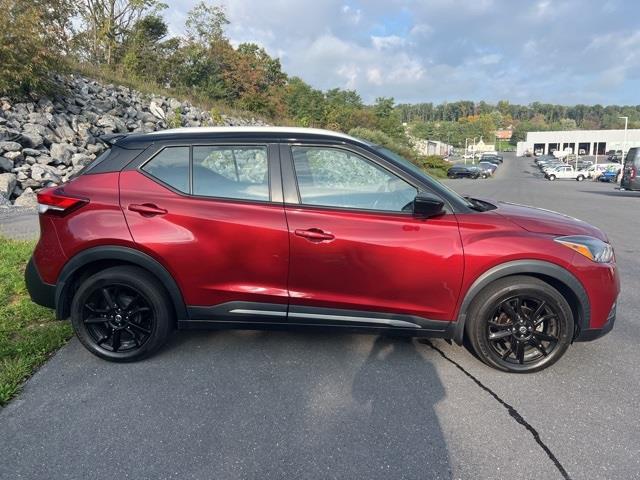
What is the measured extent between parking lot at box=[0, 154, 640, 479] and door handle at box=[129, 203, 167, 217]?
1.14 metres

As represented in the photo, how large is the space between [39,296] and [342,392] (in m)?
2.44

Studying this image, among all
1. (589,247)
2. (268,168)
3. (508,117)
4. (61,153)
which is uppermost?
(508,117)

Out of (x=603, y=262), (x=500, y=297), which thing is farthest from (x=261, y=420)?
(x=603, y=262)

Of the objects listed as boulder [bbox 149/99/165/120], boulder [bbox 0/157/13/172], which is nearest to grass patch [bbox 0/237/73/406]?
boulder [bbox 0/157/13/172]

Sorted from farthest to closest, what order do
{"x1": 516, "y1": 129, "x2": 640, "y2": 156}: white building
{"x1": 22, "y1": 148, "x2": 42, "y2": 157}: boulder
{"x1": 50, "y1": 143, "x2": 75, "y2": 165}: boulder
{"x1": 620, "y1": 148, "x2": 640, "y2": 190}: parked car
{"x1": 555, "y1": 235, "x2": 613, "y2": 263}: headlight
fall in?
{"x1": 516, "y1": 129, "x2": 640, "y2": 156}: white building → {"x1": 620, "y1": 148, "x2": 640, "y2": 190}: parked car → {"x1": 50, "y1": 143, "x2": 75, "y2": 165}: boulder → {"x1": 22, "y1": 148, "x2": 42, "y2": 157}: boulder → {"x1": 555, "y1": 235, "x2": 613, "y2": 263}: headlight

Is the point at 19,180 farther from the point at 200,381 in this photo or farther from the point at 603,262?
the point at 603,262

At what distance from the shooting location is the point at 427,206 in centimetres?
308

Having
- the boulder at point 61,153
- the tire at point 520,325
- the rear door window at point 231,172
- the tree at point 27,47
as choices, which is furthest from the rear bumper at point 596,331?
the tree at point 27,47

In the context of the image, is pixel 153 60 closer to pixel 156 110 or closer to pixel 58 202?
pixel 156 110

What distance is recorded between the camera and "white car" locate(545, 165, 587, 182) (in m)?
43.7

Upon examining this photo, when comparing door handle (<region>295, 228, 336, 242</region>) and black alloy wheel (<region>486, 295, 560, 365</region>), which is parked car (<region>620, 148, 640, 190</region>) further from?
door handle (<region>295, 228, 336, 242</region>)

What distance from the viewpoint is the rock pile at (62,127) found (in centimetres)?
1127

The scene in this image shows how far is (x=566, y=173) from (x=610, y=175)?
7.36 metres

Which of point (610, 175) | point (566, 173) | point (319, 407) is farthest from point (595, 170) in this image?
point (319, 407)
